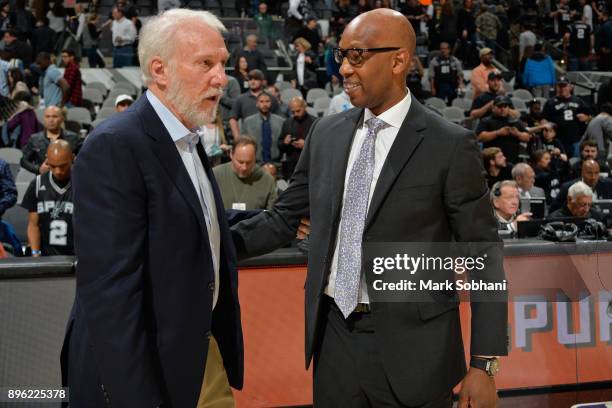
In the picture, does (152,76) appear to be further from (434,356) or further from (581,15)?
(581,15)

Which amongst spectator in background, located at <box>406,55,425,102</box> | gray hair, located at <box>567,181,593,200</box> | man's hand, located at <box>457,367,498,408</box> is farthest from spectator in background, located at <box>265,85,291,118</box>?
man's hand, located at <box>457,367,498,408</box>

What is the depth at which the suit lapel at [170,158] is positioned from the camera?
8.07 ft

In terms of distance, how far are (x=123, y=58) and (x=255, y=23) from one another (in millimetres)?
3015

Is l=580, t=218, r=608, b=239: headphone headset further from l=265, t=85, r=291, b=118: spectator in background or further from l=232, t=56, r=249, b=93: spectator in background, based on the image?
l=232, t=56, r=249, b=93: spectator in background

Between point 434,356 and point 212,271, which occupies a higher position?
point 212,271

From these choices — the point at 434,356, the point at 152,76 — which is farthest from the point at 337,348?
the point at 152,76

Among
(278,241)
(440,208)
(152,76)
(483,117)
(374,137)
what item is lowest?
(483,117)

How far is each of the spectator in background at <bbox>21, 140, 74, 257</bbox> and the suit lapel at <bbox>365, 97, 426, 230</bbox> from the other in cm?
395

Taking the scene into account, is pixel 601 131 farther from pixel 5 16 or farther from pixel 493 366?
pixel 5 16

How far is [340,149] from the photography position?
2.98 m

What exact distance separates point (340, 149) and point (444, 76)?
11.7 m

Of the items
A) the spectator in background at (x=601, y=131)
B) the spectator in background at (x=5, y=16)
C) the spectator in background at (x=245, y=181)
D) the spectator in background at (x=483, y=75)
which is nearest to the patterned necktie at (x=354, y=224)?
the spectator in background at (x=245, y=181)

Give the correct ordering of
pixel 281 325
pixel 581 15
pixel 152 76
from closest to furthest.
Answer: pixel 152 76 → pixel 281 325 → pixel 581 15

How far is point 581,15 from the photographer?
1911cm
